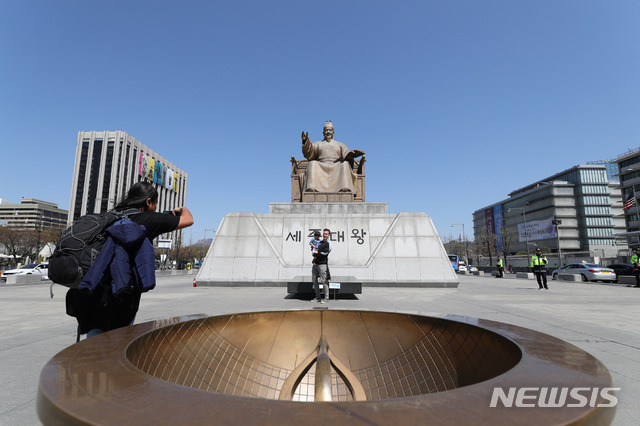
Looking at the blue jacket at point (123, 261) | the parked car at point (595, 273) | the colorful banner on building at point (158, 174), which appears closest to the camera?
the blue jacket at point (123, 261)

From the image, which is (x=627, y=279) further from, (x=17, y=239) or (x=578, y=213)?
(x=578, y=213)

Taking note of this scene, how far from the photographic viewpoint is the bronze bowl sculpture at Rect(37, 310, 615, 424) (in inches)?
25.2

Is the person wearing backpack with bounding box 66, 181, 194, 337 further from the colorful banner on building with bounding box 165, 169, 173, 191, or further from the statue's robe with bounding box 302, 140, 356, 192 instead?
the colorful banner on building with bounding box 165, 169, 173, 191

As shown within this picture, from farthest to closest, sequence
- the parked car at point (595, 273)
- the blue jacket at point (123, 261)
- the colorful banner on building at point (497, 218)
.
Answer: the colorful banner on building at point (497, 218)
the parked car at point (595, 273)
the blue jacket at point (123, 261)

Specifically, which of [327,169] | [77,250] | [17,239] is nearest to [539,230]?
[327,169]

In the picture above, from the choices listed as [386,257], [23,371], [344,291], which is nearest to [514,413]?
[23,371]

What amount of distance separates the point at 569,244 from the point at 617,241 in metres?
8.52

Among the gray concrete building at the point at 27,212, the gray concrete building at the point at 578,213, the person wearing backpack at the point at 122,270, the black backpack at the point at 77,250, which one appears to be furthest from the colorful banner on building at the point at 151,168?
the black backpack at the point at 77,250

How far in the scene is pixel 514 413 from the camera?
648mm

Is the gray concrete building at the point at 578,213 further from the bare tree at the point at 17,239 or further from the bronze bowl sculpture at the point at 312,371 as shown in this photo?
the bare tree at the point at 17,239

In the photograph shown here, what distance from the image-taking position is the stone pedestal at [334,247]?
1132cm

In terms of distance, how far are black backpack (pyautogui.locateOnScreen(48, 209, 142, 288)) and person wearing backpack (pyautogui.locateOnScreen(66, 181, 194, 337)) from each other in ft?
0.36

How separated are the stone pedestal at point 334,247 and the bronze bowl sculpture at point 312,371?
30.7 ft
